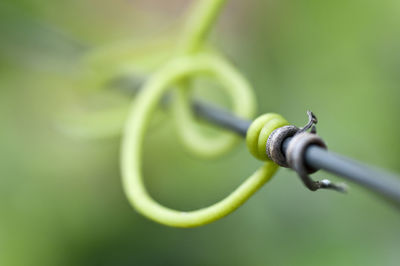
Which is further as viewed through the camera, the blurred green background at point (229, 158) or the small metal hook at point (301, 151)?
the blurred green background at point (229, 158)

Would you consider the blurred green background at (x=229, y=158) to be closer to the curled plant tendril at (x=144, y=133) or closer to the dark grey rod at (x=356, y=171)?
the curled plant tendril at (x=144, y=133)

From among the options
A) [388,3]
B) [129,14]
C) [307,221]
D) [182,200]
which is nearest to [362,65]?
[388,3]

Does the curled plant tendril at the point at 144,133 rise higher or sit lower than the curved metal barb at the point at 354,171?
higher

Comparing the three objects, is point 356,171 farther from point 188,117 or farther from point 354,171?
point 188,117

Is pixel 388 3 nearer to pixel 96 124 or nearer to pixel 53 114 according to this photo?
pixel 96 124

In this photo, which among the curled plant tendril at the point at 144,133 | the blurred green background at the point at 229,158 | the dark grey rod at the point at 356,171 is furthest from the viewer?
the blurred green background at the point at 229,158

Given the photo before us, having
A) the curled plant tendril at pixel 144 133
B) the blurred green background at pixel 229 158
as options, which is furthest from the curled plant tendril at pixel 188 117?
the blurred green background at pixel 229 158
